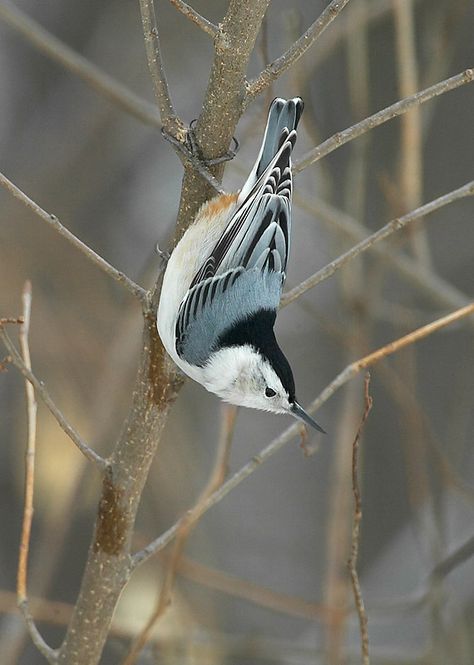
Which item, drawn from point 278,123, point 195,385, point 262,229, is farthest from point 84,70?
point 195,385

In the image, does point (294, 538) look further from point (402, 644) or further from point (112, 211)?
point (112, 211)

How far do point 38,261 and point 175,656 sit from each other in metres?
2.12

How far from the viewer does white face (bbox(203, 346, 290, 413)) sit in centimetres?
234

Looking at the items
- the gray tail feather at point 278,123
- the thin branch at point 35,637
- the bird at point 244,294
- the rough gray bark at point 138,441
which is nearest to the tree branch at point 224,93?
the rough gray bark at point 138,441

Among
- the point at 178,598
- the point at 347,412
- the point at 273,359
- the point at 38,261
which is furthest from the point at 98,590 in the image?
the point at 38,261

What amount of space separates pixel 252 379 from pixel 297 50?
Result: 85 centimetres

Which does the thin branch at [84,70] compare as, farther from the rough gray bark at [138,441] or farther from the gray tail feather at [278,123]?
the rough gray bark at [138,441]

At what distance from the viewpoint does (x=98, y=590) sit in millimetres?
1894

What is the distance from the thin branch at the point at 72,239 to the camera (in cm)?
179

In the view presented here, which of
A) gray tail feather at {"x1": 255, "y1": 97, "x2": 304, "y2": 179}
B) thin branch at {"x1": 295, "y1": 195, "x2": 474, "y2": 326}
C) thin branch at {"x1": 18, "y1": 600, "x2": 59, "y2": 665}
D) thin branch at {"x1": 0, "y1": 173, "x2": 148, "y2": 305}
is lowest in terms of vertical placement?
thin branch at {"x1": 18, "y1": 600, "x2": 59, "y2": 665}

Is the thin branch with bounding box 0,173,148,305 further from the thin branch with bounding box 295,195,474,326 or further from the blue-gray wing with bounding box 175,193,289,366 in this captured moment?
the thin branch with bounding box 295,195,474,326

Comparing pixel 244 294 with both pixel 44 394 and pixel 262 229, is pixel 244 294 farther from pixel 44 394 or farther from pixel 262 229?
pixel 44 394

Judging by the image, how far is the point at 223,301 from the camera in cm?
241

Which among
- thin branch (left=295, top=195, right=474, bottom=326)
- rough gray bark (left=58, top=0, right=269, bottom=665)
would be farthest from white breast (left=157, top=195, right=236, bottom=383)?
thin branch (left=295, top=195, right=474, bottom=326)
